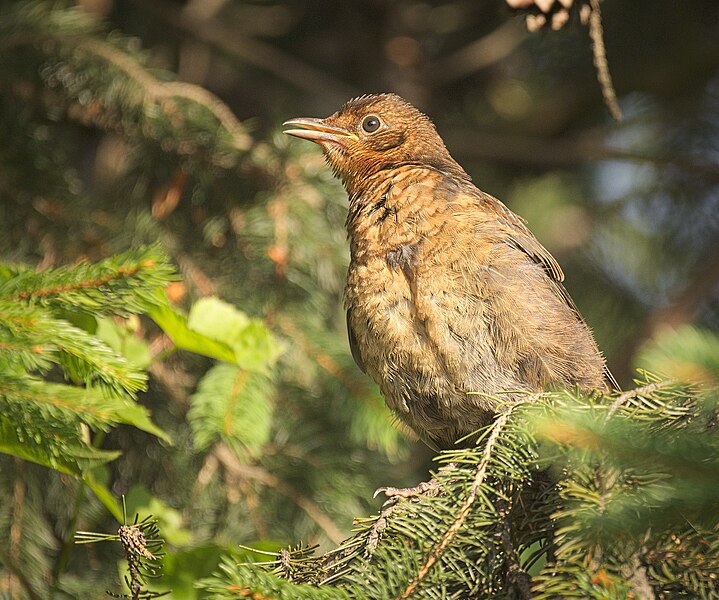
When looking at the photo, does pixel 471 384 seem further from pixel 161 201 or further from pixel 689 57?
pixel 689 57

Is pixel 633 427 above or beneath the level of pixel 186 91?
above

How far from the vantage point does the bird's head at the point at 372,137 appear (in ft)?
11.0

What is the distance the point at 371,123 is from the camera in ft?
11.3

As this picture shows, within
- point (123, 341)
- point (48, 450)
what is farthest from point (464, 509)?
point (123, 341)

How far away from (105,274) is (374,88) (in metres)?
3.36

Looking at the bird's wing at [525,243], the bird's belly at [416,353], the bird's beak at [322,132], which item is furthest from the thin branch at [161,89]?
the bird's wing at [525,243]

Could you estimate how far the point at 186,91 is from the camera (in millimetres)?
Answer: 3359

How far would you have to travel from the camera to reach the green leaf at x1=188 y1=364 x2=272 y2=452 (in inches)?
103

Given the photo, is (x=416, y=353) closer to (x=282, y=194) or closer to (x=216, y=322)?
(x=216, y=322)

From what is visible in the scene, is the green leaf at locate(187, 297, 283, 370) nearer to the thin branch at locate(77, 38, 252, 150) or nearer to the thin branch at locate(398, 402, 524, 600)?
the thin branch at locate(398, 402, 524, 600)

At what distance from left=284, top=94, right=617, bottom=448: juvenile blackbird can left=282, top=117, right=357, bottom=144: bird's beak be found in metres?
0.38

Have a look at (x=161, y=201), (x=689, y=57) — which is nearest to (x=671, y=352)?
(x=161, y=201)

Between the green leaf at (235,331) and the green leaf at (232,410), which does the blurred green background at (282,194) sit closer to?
the green leaf at (232,410)

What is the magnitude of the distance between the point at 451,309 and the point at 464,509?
1084mm
